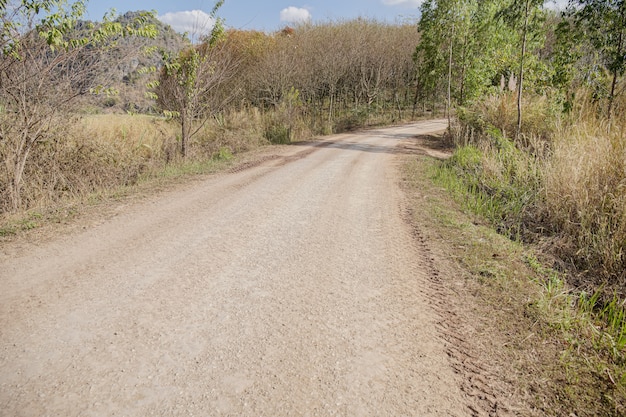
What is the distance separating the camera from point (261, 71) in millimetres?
21047

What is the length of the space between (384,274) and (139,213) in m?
4.15

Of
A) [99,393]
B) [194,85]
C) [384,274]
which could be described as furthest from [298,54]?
[99,393]

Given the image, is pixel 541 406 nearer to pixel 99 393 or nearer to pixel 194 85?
pixel 99 393

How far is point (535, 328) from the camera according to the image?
3104 millimetres

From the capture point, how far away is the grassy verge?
242 cm

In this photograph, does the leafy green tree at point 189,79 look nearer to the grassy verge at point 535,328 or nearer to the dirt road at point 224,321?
the dirt road at point 224,321

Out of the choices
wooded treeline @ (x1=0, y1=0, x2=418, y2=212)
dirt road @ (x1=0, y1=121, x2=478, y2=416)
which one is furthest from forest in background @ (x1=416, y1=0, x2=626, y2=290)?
wooded treeline @ (x1=0, y1=0, x2=418, y2=212)

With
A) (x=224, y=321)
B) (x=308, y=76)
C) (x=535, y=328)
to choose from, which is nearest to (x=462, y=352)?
(x=535, y=328)

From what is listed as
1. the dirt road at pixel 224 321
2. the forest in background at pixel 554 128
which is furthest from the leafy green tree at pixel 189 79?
the forest in background at pixel 554 128

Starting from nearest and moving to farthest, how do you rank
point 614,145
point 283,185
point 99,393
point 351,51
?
point 99,393 → point 614,145 → point 283,185 → point 351,51

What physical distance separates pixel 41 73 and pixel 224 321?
6103 millimetres

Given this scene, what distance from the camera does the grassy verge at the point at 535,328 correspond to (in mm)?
2420

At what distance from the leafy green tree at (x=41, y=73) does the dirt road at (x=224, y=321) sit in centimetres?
270

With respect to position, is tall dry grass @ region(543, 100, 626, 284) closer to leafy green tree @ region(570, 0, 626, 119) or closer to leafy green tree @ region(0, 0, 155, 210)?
leafy green tree @ region(570, 0, 626, 119)
